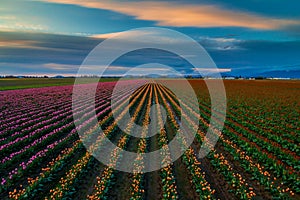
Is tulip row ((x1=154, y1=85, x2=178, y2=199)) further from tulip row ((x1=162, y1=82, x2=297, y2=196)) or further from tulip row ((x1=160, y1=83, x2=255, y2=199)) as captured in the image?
tulip row ((x1=162, y1=82, x2=297, y2=196))

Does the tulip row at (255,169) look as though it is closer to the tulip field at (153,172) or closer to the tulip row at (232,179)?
the tulip field at (153,172)

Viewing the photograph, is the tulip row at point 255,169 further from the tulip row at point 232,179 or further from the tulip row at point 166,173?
the tulip row at point 166,173

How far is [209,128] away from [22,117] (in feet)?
51.7

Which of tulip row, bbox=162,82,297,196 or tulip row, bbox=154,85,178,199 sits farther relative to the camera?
tulip row, bbox=162,82,297,196

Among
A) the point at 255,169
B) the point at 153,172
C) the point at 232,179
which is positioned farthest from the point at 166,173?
the point at 255,169

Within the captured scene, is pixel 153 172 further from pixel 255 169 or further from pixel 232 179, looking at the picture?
pixel 255 169

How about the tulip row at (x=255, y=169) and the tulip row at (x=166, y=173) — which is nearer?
the tulip row at (x=166, y=173)

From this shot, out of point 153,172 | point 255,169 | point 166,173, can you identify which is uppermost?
point 255,169

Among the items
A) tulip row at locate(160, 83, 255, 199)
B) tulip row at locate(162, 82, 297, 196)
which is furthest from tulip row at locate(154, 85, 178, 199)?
tulip row at locate(162, 82, 297, 196)

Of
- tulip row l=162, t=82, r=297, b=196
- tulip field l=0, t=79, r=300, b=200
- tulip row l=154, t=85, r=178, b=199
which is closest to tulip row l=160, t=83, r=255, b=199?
tulip field l=0, t=79, r=300, b=200

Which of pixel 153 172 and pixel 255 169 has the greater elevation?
pixel 255 169

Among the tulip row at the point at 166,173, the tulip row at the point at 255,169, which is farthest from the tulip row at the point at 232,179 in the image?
the tulip row at the point at 166,173

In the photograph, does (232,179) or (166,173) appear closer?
(232,179)

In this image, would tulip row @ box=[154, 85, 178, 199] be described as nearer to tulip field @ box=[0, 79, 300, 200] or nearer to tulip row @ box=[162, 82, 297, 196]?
tulip field @ box=[0, 79, 300, 200]
